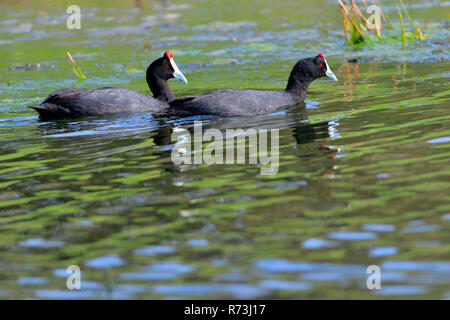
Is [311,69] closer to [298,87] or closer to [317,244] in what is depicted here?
[298,87]

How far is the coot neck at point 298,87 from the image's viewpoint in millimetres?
9594

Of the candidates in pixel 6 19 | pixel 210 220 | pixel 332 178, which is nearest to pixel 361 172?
pixel 332 178

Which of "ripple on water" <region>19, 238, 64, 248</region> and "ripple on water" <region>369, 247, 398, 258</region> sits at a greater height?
"ripple on water" <region>19, 238, 64, 248</region>

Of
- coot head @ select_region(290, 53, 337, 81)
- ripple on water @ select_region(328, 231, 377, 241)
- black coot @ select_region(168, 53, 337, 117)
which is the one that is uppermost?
coot head @ select_region(290, 53, 337, 81)

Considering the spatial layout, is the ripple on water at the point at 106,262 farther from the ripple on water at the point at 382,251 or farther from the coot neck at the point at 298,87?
the coot neck at the point at 298,87

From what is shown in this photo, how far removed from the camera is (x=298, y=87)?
964 centimetres

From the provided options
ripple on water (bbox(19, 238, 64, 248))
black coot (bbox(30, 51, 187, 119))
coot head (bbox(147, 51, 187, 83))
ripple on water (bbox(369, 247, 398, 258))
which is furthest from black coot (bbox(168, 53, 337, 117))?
ripple on water (bbox(369, 247, 398, 258))

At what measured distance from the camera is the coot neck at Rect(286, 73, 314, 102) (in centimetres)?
959

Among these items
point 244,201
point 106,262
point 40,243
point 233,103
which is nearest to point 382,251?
point 244,201

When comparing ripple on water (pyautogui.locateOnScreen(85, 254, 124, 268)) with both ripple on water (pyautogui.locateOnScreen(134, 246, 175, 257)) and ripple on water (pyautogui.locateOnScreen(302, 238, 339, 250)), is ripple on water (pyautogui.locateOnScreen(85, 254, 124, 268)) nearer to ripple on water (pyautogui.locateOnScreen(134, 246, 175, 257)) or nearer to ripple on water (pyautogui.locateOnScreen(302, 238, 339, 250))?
ripple on water (pyautogui.locateOnScreen(134, 246, 175, 257))
